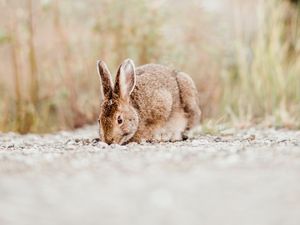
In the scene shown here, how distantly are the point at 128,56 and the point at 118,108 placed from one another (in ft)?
9.56

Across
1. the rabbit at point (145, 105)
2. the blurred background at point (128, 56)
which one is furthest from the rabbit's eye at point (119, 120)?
the blurred background at point (128, 56)

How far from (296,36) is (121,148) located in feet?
16.7

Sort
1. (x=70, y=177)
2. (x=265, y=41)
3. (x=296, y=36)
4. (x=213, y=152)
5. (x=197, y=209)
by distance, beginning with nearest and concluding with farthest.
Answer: (x=197, y=209) < (x=70, y=177) < (x=213, y=152) < (x=265, y=41) < (x=296, y=36)

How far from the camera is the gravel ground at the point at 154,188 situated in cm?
315

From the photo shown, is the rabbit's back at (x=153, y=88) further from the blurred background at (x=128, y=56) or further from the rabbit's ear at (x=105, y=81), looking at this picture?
the blurred background at (x=128, y=56)

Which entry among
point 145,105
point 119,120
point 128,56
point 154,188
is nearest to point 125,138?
point 119,120

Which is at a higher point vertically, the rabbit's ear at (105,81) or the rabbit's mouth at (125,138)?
the rabbit's ear at (105,81)

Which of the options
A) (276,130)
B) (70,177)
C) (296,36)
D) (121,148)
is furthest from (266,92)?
(70,177)

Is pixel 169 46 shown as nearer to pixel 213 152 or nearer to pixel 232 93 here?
pixel 232 93

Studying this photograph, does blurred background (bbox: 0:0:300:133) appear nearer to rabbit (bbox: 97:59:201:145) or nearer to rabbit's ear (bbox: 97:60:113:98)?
rabbit (bbox: 97:59:201:145)

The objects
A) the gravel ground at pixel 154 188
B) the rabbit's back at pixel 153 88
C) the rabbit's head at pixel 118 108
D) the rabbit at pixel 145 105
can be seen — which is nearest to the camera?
the gravel ground at pixel 154 188

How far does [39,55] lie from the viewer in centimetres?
920

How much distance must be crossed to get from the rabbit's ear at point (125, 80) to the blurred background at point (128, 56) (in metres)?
1.91

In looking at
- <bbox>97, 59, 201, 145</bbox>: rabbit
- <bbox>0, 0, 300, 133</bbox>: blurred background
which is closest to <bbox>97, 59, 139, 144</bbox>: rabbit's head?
<bbox>97, 59, 201, 145</bbox>: rabbit
